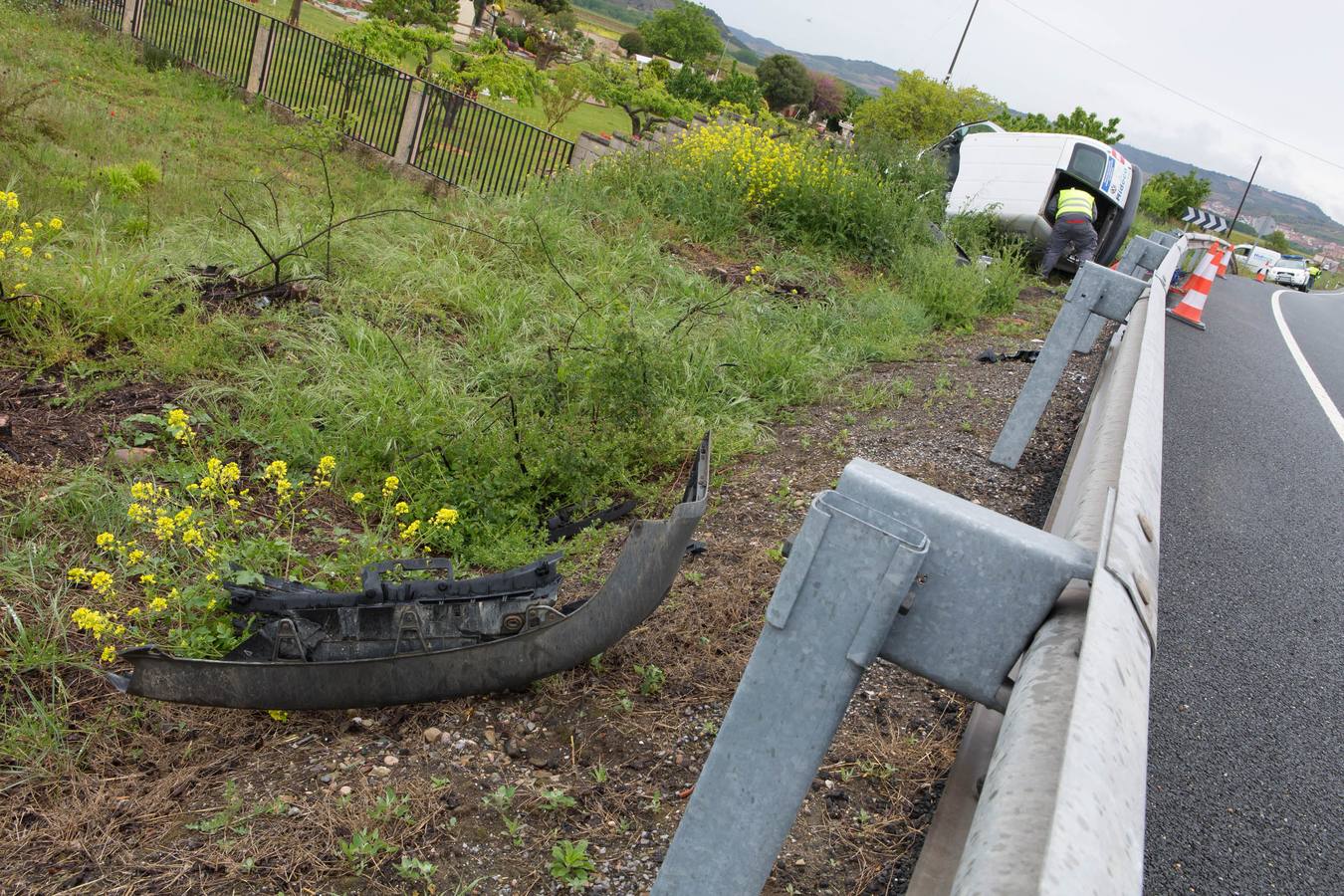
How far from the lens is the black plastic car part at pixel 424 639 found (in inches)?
113

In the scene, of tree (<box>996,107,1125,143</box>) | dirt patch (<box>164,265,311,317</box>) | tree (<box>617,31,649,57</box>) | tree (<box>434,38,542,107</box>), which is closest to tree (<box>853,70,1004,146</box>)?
tree (<box>996,107,1125,143</box>)

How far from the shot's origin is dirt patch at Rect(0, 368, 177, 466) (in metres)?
4.45

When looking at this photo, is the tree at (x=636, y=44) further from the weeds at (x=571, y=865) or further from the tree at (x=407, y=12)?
the weeds at (x=571, y=865)

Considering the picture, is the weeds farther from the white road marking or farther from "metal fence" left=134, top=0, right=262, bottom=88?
"metal fence" left=134, top=0, right=262, bottom=88

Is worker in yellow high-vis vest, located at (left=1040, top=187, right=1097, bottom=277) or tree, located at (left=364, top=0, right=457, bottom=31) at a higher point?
tree, located at (left=364, top=0, right=457, bottom=31)

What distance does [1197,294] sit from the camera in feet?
39.4

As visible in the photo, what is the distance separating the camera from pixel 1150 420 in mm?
2689

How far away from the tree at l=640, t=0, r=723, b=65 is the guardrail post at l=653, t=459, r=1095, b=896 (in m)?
103

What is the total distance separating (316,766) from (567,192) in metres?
8.12

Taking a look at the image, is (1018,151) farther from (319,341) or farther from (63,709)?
(63,709)

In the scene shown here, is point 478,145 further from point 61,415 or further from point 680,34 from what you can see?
point 680,34

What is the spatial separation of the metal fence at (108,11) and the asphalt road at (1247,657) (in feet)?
63.8

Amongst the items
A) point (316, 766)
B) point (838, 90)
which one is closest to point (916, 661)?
point (316, 766)

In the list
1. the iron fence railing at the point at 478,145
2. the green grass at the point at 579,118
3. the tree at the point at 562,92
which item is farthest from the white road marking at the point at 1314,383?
the tree at the point at 562,92
